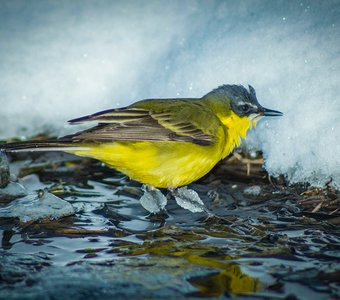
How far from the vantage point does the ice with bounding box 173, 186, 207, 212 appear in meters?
5.61

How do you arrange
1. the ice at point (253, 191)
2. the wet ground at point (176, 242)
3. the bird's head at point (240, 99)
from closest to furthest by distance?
the wet ground at point (176, 242) < the ice at point (253, 191) < the bird's head at point (240, 99)

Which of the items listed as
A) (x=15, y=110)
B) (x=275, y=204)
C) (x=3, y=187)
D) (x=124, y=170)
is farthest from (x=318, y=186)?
(x=15, y=110)

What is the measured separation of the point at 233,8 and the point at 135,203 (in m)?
2.65

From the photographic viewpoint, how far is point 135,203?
5.91 m

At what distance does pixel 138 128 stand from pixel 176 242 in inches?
Answer: 52.6

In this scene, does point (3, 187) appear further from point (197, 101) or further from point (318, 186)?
point (318, 186)

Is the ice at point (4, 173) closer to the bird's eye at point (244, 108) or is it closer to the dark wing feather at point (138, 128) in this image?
the dark wing feather at point (138, 128)

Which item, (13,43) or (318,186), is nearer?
(318,186)

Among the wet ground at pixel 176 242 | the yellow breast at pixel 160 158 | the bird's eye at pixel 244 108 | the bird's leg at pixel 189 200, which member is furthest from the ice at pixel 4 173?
the bird's eye at pixel 244 108

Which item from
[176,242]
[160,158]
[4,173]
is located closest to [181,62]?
[160,158]

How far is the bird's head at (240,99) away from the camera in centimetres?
624

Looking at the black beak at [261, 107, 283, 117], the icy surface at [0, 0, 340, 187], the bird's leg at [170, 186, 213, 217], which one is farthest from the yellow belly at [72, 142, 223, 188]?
the icy surface at [0, 0, 340, 187]

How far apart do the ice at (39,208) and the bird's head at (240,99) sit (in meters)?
1.96

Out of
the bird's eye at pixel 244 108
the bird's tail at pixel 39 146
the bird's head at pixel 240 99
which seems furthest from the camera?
the bird's eye at pixel 244 108
